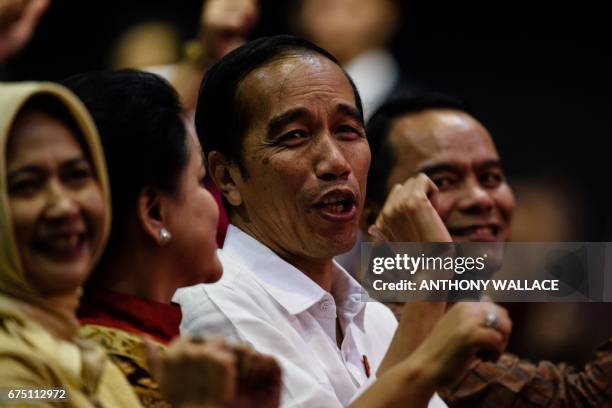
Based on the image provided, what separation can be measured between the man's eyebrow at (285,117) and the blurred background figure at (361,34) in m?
2.96

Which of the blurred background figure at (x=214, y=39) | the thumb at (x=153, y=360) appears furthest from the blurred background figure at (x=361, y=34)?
the thumb at (x=153, y=360)

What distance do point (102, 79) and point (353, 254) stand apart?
2.20 meters

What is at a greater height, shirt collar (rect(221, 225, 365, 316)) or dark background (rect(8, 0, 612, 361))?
dark background (rect(8, 0, 612, 361))

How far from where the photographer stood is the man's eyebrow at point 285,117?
261 cm

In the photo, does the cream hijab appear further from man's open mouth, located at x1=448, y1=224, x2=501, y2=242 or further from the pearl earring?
man's open mouth, located at x1=448, y1=224, x2=501, y2=242

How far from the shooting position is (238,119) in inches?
106

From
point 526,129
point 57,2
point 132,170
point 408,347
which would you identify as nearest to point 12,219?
point 132,170

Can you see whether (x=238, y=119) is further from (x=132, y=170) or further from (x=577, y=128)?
(x=577, y=128)

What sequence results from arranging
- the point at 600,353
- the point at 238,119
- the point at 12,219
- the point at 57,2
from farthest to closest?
the point at 57,2, the point at 600,353, the point at 238,119, the point at 12,219

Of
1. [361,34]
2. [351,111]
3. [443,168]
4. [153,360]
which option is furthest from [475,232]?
[361,34]

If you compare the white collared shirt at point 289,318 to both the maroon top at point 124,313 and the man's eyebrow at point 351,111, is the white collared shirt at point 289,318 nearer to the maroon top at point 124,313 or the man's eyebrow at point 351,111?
the maroon top at point 124,313

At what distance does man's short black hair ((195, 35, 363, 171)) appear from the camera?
269cm

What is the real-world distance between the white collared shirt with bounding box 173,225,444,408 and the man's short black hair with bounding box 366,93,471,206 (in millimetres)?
789

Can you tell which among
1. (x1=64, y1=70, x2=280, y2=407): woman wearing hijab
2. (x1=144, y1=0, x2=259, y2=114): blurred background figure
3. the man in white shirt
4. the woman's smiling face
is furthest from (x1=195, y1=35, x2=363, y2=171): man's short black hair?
(x1=144, y1=0, x2=259, y2=114): blurred background figure
